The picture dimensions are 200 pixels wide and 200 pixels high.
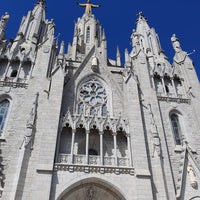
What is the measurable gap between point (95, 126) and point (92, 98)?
11.3ft

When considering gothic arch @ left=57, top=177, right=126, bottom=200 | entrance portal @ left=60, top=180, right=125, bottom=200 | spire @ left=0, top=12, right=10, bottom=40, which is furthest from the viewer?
spire @ left=0, top=12, right=10, bottom=40

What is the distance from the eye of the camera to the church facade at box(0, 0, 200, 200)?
13008mm

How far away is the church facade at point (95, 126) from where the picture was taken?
13008 millimetres

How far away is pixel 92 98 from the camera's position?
1845cm

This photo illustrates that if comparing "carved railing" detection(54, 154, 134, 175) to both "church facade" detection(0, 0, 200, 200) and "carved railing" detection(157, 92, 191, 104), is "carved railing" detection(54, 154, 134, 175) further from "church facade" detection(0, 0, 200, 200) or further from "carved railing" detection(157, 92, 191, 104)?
"carved railing" detection(157, 92, 191, 104)

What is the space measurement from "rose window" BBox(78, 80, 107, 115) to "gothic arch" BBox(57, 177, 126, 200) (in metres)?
5.33

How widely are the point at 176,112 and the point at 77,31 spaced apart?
17.4 metres

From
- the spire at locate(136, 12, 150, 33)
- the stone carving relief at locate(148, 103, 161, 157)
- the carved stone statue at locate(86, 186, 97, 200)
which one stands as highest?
the spire at locate(136, 12, 150, 33)

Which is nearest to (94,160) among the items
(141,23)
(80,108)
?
(80,108)

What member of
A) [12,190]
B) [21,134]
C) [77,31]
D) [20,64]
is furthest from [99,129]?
[77,31]

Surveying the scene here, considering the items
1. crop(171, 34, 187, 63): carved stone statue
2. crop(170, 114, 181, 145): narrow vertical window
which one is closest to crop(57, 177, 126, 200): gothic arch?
crop(170, 114, 181, 145): narrow vertical window

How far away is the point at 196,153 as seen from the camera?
16.0m

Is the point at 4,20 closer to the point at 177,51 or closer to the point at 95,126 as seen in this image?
the point at 95,126

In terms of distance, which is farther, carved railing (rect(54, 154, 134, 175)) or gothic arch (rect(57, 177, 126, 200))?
carved railing (rect(54, 154, 134, 175))
